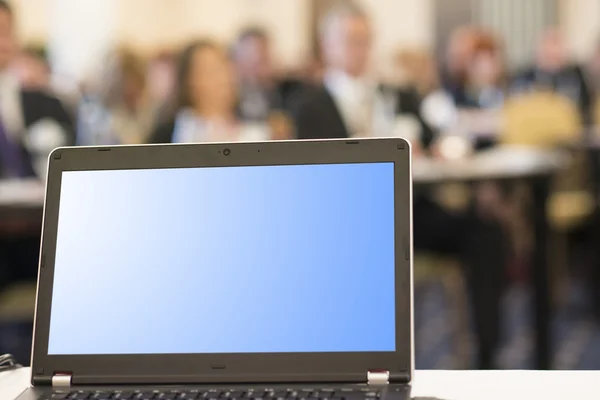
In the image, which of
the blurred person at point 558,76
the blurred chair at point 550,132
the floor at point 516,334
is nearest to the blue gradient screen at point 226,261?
the floor at point 516,334

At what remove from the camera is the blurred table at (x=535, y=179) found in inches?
107

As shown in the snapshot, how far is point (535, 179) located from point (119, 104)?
6.01 feet

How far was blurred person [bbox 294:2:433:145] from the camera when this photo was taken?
306cm

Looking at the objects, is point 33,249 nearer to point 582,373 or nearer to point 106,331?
point 106,331

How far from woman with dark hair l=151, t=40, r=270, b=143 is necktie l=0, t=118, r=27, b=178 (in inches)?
21.0

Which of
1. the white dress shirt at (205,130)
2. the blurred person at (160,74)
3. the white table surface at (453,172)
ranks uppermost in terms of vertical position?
the blurred person at (160,74)

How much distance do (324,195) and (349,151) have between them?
0.06 meters

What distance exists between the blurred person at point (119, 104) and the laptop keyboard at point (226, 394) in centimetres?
264

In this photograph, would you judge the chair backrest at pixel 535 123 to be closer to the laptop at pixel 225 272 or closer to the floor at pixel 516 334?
the floor at pixel 516 334

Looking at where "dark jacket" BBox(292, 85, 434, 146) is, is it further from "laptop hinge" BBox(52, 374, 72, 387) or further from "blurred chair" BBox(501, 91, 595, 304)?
"laptop hinge" BBox(52, 374, 72, 387)

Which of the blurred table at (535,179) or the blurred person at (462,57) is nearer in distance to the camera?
the blurred table at (535,179)

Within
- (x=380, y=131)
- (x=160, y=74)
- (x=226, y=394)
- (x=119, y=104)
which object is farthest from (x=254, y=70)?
(x=226, y=394)

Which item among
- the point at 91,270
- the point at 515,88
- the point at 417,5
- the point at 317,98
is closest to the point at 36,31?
the point at 417,5

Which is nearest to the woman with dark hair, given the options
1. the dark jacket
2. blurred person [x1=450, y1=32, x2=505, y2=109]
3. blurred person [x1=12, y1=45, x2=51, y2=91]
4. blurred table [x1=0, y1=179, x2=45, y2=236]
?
the dark jacket
